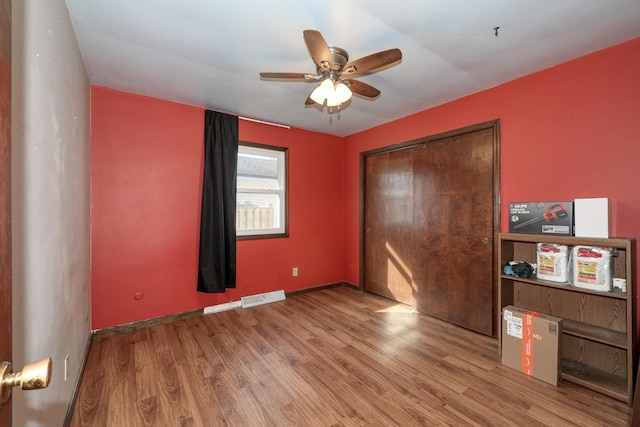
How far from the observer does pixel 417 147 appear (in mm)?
3322

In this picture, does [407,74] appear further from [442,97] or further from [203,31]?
[203,31]

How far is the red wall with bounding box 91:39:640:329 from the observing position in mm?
1967

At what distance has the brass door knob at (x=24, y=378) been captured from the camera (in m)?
0.51

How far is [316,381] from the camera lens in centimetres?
197

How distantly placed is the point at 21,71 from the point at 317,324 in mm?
2826

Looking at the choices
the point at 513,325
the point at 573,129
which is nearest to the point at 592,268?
the point at 513,325

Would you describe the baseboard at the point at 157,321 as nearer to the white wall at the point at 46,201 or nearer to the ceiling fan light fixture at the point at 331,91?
the white wall at the point at 46,201

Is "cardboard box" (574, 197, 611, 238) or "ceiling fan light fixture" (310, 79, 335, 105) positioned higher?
"ceiling fan light fixture" (310, 79, 335, 105)

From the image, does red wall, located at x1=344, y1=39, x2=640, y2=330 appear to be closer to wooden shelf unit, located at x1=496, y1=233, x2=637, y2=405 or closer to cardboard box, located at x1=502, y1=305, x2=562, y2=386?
wooden shelf unit, located at x1=496, y1=233, x2=637, y2=405

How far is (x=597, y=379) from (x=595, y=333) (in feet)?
1.08

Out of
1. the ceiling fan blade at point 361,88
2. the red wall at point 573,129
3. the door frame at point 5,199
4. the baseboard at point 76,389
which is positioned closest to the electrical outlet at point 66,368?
the baseboard at point 76,389

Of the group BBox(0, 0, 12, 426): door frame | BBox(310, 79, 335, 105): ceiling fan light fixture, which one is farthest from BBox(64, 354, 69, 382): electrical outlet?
BBox(310, 79, 335, 105): ceiling fan light fixture

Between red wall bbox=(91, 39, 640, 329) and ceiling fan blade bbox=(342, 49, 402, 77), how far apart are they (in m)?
1.57

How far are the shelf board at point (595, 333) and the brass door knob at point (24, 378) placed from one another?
2.81m
